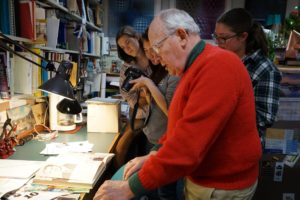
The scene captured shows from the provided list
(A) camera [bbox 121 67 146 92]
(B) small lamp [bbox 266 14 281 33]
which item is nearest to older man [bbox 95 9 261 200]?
(A) camera [bbox 121 67 146 92]

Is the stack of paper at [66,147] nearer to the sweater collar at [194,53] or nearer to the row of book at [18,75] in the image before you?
the row of book at [18,75]

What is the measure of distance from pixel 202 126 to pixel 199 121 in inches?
0.6

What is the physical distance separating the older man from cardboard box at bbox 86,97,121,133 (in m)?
1.16

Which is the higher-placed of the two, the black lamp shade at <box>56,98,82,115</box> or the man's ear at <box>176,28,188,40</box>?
the man's ear at <box>176,28,188,40</box>

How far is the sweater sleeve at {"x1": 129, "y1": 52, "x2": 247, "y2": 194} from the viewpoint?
70 cm

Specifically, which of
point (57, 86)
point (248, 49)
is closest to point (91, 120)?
point (57, 86)

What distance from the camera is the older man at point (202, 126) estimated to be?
707mm

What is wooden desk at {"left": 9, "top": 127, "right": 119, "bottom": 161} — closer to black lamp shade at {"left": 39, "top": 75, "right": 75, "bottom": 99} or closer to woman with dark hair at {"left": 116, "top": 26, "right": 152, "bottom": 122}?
woman with dark hair at {"left": 116, "top": 26, "right": 152, "bottom": 122}

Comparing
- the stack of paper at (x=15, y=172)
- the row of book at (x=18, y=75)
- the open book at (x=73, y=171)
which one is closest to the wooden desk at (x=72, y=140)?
the stack of paper at (x=15, y=172)

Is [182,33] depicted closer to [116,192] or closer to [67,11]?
[116,192]

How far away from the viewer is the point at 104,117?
6.63ft

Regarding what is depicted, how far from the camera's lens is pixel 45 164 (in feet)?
4.14

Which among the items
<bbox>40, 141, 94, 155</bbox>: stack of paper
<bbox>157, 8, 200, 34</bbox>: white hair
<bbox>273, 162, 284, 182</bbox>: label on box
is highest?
<bbox>157, 8, 200, 34</bbox>: white hair

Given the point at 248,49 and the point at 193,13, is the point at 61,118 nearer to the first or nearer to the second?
the point at 248,49
